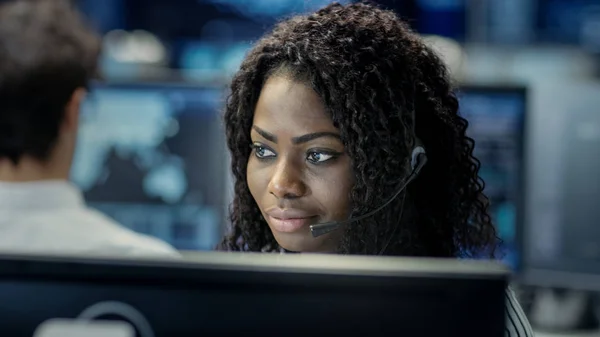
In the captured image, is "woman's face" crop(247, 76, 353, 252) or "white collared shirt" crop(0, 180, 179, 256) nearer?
"woman's face" crop(247, 76, 353, 252)

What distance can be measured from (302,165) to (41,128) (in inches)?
30.7

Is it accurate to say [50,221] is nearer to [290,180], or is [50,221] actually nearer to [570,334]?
[290,180]

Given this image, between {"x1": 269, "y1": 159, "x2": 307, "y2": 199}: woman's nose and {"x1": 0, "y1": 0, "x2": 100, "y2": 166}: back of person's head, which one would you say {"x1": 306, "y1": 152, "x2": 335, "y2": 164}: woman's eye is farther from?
{"x1": 0, "y1": 0, "x2": 100, "y2": 166}: back of person's head

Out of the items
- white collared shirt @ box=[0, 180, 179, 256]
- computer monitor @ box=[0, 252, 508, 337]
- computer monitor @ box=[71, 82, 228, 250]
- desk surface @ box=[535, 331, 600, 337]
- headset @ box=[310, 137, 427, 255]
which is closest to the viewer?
computer monitor @ box=[0, 252, 508, 337]

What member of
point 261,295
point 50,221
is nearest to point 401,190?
point 261,295

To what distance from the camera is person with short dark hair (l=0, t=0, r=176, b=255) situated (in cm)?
165

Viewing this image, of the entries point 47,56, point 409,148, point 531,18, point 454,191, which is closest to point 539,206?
A: point 454,191

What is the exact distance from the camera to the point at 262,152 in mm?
1132

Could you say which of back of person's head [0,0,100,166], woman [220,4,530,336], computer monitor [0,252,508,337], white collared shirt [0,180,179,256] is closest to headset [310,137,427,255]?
woman [220,4,530,336]

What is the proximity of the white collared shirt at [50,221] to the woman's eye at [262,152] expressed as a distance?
545mm

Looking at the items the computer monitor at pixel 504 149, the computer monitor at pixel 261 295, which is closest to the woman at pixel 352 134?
the computer monitor at pixel 261 295

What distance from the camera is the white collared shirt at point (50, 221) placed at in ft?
5.35

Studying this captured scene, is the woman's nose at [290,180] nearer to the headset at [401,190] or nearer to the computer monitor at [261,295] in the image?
the headset at [401,190]

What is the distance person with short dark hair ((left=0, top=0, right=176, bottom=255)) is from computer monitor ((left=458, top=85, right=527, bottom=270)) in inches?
28.3
